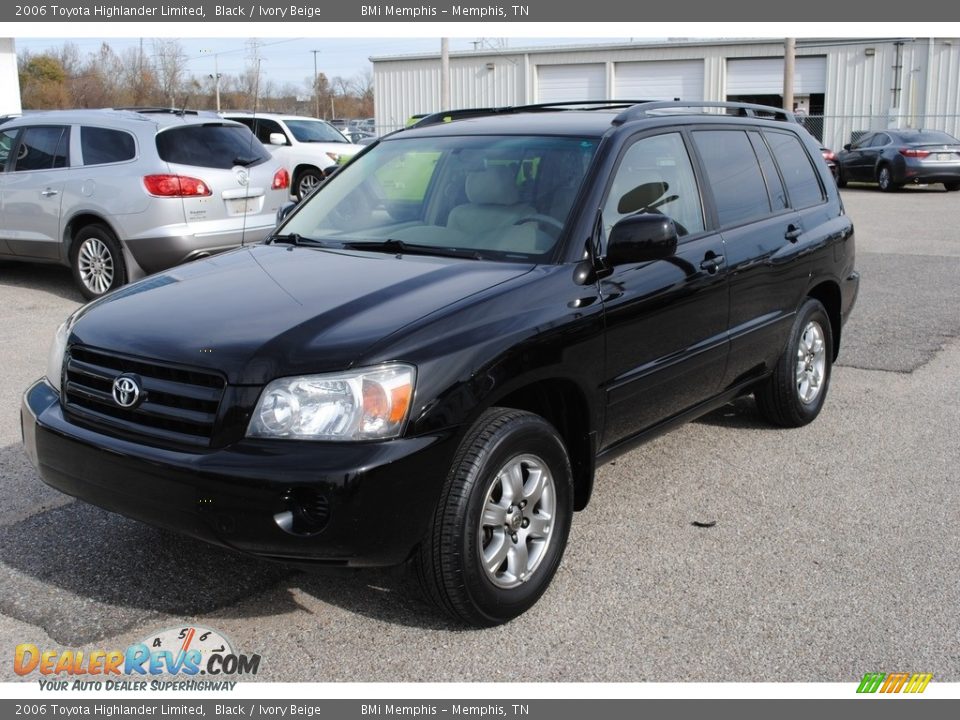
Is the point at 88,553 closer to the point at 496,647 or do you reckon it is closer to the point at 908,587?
the point at 496,647

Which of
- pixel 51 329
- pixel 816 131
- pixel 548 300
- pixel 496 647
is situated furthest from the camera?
pixel 816 131

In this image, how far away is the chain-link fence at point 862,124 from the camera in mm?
34656

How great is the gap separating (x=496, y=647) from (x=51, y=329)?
21.6 ft

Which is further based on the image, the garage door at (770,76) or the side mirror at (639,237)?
the garage door at (770,76)

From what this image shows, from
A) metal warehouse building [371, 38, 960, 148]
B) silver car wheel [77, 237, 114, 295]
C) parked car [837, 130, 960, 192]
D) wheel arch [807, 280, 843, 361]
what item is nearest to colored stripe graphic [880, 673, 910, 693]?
wheel arch [807, 280, 843, 361]

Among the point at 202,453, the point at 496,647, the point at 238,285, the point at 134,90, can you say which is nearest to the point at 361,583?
the point at 496,647

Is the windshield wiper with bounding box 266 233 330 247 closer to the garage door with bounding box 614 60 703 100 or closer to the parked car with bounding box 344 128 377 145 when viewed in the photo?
the parked car with bounding box 344 128 377 145

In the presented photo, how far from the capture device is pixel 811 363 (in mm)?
6188

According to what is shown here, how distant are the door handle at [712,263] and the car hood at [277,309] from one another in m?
1.17

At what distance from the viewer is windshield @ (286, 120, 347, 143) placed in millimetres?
17875

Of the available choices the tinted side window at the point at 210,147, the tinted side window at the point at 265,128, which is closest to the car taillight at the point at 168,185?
the tinted side window at the point at 210,147

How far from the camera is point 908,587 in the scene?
3.98 meters

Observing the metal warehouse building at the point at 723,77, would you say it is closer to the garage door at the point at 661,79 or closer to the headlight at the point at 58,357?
the garage door at the point at 661,79

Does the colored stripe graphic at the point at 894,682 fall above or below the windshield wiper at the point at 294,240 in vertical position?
below
